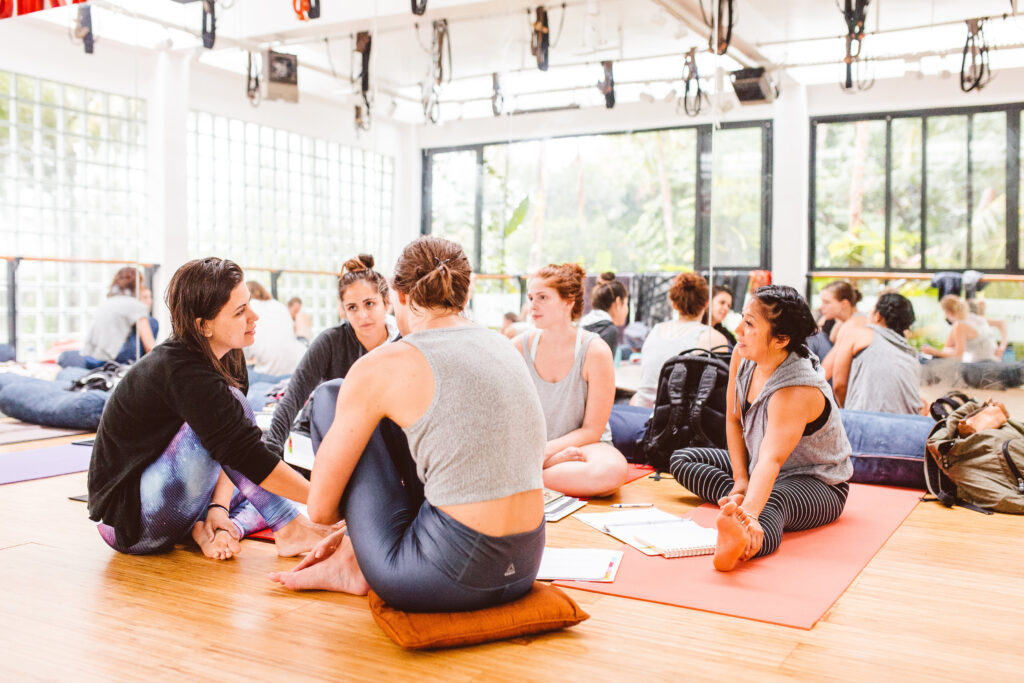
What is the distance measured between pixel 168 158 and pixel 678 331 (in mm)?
3970

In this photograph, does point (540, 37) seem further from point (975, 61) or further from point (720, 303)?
point (975, 61)

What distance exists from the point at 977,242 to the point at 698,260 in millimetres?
1578

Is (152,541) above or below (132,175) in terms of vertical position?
below

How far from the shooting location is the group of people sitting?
185cm

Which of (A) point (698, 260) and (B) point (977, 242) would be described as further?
(A) point (698, 260)

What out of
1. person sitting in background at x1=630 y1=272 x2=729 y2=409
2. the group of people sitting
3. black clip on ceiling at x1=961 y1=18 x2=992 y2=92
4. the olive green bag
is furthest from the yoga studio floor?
black clip on ceiling at x1=961 y1=18 x2=992 y2=92

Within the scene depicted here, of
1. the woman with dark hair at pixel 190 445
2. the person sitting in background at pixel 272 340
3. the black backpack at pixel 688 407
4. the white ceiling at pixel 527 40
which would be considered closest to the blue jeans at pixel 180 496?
the woman with dark hair at pixel 190 445

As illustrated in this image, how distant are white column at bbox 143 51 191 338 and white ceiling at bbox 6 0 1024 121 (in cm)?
20

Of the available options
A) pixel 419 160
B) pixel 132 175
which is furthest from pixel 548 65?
pixel 132 175

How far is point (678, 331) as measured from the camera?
4.47 metres

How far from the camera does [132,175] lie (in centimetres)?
645

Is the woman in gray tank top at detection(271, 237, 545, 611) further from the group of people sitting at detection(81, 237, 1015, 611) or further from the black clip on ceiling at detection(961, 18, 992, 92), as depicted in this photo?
the black clip on ceiling at detection(961, 18, 992, 92)

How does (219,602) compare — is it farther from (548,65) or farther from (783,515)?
(548,65)

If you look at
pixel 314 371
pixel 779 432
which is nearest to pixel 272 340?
pixel 314 371
